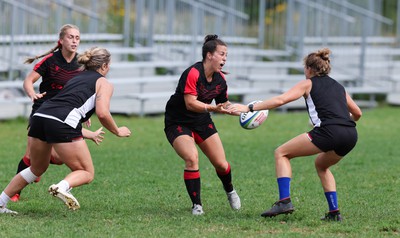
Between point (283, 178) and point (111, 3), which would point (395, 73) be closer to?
point (111, 3)

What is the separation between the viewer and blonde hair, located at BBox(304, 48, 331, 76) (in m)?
7.77

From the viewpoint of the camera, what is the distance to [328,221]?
7.74 metres

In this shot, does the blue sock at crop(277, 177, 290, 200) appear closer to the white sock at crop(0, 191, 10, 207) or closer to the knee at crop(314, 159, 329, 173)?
the knee at crop(314, 159, 329, 173)

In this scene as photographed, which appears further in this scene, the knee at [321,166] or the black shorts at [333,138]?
the knee at [321,166]

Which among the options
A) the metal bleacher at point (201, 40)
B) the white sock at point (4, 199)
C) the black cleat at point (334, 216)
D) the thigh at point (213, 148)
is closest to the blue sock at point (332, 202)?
the black cleat at point (334, 216)

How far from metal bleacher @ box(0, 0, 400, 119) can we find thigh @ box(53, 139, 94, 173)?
8.60 m

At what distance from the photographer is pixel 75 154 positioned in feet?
25.4

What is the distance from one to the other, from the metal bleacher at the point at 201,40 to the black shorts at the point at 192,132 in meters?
8.28

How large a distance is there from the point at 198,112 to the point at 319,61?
1271mm

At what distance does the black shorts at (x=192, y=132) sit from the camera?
27.4 ft

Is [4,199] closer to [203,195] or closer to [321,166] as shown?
[203,195]

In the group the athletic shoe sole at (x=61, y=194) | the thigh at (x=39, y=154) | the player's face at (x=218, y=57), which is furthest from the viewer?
the player's face at (x=218, y=57)

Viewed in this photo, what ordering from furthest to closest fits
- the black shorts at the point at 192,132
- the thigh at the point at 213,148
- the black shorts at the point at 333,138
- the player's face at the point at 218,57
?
the thigh at the point at 213,148, the black shorts at the point at 192,132, the player's face at the point at 218,57, the black shorts at the point at 333,138

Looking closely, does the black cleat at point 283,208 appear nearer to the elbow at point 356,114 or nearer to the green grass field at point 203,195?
the green grass field at point 203,195
